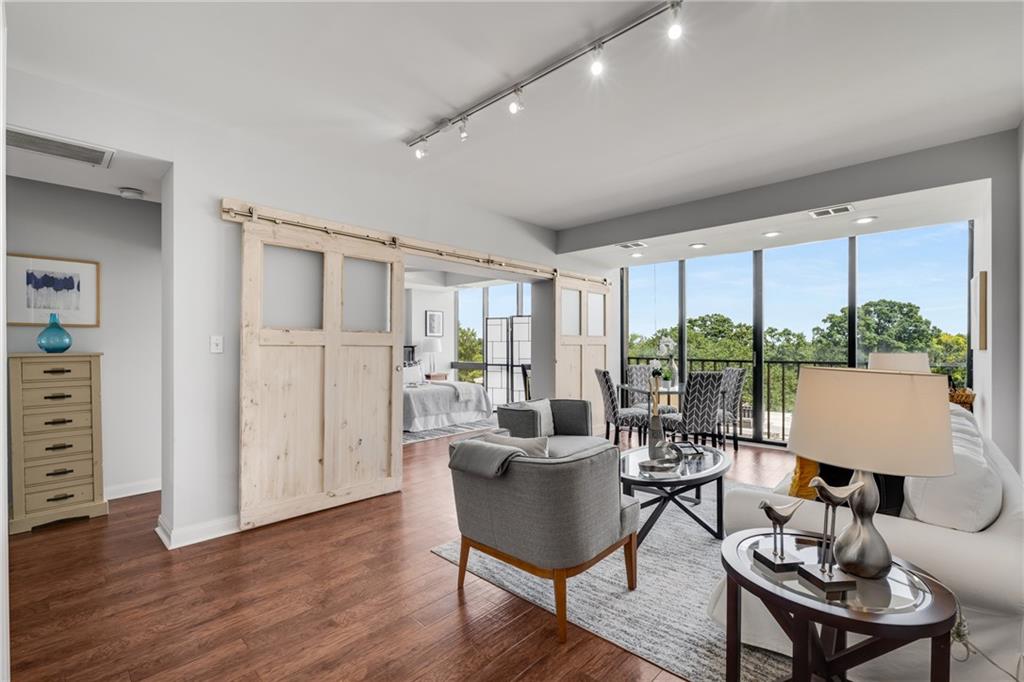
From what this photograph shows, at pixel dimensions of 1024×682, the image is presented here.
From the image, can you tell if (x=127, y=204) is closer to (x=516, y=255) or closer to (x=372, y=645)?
(x=516, y=255)

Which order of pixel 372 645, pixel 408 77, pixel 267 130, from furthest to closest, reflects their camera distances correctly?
1. pixel 267 130
2. pixel 408 77
3. pixel 372 645

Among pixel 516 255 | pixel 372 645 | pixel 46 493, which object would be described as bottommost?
pixel 372 645

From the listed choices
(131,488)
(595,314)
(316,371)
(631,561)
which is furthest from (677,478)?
(131,488)

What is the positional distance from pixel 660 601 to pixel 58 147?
4127 millimetres

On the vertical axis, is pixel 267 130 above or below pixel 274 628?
above

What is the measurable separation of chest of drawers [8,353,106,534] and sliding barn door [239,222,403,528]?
4.06ft

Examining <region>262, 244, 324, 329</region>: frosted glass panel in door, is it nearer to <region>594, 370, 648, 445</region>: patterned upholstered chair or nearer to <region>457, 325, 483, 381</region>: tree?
<region>594, 370, 648, 445</region>: patterned upholstered chair

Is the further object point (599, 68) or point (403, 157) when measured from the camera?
point (403, 157)

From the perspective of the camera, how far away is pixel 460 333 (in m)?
10.4

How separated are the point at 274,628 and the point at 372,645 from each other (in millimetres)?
489

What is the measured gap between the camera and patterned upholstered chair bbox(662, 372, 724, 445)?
15.8 ft

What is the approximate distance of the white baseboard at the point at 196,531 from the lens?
297 cm

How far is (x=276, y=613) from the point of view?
2.26 meters

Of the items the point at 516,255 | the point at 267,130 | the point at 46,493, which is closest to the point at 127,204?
the point at 267,130
